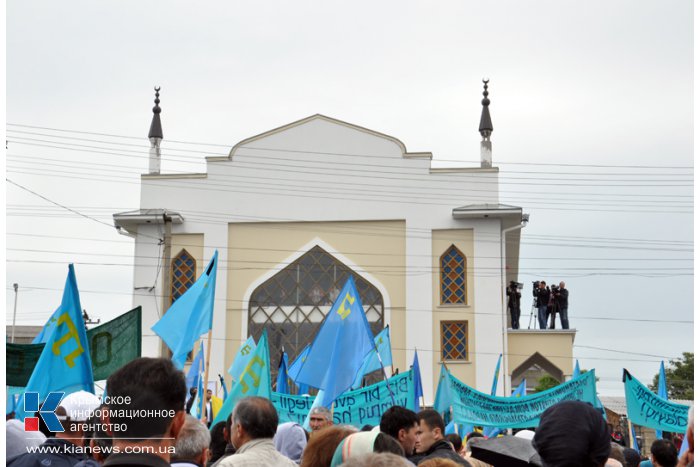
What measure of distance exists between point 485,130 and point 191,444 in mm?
28135

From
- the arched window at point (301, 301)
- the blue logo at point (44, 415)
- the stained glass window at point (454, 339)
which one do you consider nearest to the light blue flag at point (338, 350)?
the blue logo at point (44, 415)

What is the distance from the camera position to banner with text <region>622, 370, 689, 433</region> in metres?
12.6

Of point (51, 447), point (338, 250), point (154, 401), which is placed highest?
point (338, 250)

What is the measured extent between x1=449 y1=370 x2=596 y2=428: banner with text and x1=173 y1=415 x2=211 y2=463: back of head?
7.92m

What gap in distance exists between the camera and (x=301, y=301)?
101 feet

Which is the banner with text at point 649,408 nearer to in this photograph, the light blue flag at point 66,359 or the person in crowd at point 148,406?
the light blue flag at point 66,359

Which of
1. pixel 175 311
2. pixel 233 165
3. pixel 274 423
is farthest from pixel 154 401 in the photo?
pixel 233 165

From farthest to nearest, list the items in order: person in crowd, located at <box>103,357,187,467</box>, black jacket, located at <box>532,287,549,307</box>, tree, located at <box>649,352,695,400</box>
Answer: tree, located at <box>649,352,695,400</box> → black jacket, located at <box>532,287,549,307</box> → person in crowd, located at <box>103,357,187,467</box>

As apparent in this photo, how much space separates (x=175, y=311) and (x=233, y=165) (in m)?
19.6

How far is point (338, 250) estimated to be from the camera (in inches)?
1218

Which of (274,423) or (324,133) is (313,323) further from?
(274,423)

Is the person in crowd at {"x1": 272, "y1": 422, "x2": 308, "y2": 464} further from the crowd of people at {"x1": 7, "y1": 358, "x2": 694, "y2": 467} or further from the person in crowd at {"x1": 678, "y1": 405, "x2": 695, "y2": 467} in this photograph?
A: the person in crowd at {"x1": 678, "y1": 405, "x2": 695, "y2": 467}

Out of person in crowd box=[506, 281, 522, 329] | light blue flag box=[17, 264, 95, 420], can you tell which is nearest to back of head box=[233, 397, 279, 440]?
light blue flag box=[17, 264, 95, 420]

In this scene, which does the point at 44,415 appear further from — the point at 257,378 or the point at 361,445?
the point at 257,378
